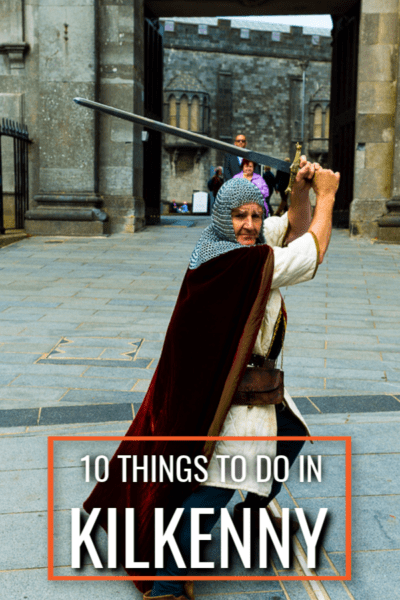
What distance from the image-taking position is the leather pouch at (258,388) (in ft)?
7.57

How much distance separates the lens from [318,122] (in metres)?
43.5

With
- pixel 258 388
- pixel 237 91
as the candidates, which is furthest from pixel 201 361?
pixel 237 91

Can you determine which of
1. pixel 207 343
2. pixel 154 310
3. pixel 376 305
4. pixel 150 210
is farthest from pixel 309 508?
pixel 150 210

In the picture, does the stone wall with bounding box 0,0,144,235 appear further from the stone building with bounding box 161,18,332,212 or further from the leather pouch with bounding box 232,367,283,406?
the stone building with bounding box 161,18,332,212

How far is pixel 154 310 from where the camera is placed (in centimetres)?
739

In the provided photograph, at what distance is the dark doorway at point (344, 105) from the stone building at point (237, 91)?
23.7 meters

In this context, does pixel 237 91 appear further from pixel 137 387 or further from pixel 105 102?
pixel 137 387

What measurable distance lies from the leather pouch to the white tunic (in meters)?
0.03

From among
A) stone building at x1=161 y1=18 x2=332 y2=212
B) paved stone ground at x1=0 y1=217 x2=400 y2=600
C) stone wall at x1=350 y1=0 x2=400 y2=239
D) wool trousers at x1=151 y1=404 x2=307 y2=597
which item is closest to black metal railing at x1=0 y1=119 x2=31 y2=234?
paved stone ground at x1=0 y1=217 x2=400 y2=600

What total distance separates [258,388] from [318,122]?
43.2m

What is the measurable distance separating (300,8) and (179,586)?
559 inches

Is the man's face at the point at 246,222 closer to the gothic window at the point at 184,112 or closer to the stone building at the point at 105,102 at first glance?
the stone building at the point at 105,102

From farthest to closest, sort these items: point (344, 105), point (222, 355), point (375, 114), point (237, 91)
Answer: point (237, 91)
point (344, 105)
point (375, 114)
point (222, 355)

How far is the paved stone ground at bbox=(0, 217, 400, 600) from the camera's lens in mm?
2555
